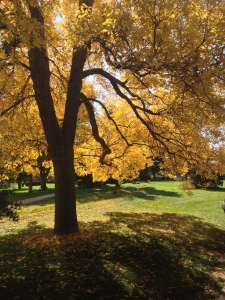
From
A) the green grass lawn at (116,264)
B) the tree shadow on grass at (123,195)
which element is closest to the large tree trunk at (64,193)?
the green grass lawn at (116,264)

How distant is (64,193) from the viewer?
8406 mm

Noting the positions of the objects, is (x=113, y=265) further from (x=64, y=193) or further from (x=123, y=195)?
(x=123, y=195)

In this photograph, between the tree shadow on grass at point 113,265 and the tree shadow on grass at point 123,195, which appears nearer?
the tree shadow on grass at point 113,265

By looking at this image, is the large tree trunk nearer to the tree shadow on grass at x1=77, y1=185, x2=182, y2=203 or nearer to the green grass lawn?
the green grass lawn

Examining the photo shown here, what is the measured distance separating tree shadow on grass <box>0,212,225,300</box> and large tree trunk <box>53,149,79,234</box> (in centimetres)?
40

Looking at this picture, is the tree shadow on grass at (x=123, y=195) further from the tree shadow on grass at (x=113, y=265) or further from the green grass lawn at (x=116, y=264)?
the tree shadow on grass at (x=113, y=265)

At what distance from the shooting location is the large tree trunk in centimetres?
840

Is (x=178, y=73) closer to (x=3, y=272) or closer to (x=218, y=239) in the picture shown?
(x=3, y=272)

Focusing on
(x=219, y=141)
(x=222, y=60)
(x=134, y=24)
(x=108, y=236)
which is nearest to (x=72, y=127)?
(x=108, y=236)

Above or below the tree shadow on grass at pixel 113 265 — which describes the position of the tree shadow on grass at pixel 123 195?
above

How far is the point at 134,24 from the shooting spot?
5.12 m

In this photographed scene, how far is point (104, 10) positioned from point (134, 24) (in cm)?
64

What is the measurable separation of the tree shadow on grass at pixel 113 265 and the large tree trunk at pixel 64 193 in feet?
1.31

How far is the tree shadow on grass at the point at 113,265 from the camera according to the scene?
505 cm
